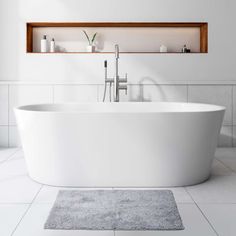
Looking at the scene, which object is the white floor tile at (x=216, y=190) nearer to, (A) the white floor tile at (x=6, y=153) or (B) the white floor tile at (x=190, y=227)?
(B) the white floor tile at (x=190, y=227)

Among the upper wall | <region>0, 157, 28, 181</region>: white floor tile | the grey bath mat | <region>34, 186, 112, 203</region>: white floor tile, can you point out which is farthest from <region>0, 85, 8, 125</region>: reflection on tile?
the grey bath mat

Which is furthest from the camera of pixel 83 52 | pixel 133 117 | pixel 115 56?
pixel 83 52

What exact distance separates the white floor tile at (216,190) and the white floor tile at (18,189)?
3.20 feet

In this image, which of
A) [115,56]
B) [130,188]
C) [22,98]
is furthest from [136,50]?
[130,188]

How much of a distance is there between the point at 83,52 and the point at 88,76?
0.32 metres

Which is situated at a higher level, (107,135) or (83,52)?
(83,52)

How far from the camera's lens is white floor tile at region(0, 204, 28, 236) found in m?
1.49

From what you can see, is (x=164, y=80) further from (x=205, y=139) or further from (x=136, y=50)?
(x=205, y=139)

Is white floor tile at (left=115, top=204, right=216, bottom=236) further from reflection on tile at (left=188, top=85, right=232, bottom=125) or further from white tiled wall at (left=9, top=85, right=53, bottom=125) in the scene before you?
white tiled wall at (left=9, top=85, right=53, bottom=125)

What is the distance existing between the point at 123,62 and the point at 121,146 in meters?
1.62

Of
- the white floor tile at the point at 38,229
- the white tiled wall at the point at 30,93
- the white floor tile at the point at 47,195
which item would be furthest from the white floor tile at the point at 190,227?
the white tiled wall at the point at 30,93

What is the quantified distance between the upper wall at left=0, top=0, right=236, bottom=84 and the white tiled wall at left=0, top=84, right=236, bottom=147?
0.28ft

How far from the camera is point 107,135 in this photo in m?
2.05

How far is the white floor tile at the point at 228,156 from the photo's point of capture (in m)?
2.78
